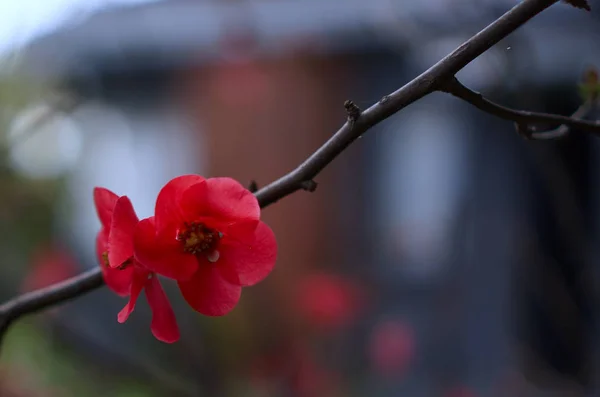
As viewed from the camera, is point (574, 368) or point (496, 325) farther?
point (496, 325)

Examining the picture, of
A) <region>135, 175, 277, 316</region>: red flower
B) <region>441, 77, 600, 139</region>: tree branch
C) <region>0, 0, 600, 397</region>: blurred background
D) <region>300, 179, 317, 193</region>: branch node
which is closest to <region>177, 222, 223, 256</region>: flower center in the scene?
<region>135, 175, 277, 316</region>: red flower

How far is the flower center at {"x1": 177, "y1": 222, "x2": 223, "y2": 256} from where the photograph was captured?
0.52m

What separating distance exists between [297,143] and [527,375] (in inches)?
66.1

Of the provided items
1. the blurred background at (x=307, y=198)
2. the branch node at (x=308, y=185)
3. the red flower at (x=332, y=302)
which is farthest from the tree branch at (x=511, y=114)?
the red flower at (x=332, y=302)

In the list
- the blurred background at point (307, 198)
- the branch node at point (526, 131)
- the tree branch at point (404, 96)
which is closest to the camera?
the tree branch at point (404, 96)

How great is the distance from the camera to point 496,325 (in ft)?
10.1

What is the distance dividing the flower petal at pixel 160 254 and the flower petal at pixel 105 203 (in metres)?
0.06

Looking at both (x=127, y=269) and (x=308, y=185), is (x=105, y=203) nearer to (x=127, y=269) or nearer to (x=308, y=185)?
(x=127, y=269)

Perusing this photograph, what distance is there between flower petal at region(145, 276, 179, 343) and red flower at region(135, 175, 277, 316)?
3 centimetres

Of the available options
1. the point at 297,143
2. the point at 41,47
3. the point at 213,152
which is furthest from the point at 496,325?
the point at 41,47

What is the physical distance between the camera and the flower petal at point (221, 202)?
1.63 ft

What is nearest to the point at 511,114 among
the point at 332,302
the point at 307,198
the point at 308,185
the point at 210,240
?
the point at 308,185

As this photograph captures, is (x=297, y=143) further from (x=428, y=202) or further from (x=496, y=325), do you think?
(x=496, y=325)

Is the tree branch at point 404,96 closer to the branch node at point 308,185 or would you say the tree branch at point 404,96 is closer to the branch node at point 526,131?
the branch node at point 308,185
